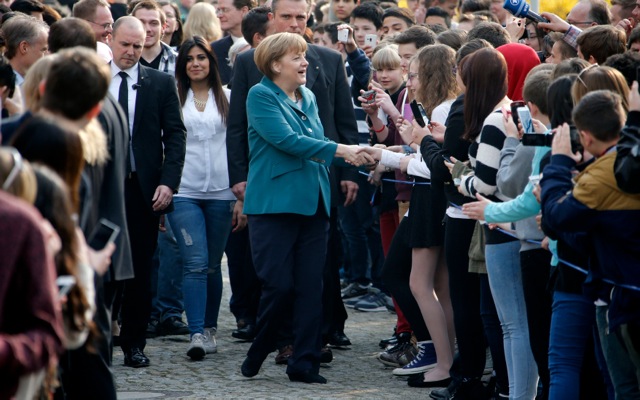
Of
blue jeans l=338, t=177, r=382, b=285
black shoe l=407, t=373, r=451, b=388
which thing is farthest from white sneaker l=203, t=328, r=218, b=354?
blue jeans l=338, t=177, r=382, b=285

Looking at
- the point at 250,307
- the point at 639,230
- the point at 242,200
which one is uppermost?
the point at 639,230

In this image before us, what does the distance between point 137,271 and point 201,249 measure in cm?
60

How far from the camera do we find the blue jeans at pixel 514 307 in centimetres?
604

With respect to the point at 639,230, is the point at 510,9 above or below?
above

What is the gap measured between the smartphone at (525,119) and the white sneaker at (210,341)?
337cm

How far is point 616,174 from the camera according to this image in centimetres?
462

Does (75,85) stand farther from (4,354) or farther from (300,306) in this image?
(300,306)

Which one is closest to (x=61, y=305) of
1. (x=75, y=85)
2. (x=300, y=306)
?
(x=75, y=85)

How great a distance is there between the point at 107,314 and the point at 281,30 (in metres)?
4.41

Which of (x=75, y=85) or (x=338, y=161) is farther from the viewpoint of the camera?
(x=338, y=161)

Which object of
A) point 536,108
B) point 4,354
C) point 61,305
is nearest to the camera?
point 4,354

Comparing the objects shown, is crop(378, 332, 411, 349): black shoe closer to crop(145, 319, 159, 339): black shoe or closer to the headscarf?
crop(145, 319, 159, 339): black shoe

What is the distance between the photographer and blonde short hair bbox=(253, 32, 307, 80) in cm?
737

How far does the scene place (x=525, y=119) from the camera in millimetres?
5926
